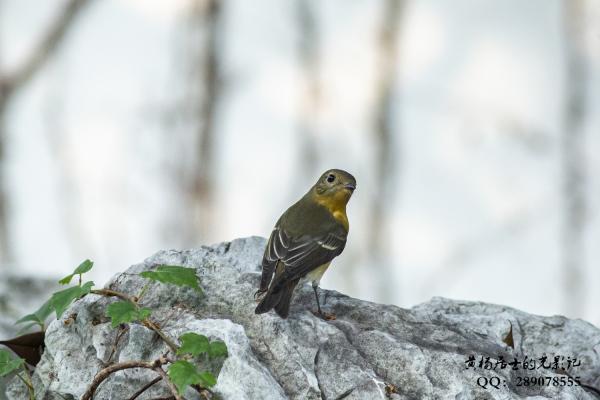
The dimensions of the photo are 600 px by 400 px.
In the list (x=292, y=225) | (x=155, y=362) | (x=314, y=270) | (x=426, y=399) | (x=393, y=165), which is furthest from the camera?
(x=393, y=165)

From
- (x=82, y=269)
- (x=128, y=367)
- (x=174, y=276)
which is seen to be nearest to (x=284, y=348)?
(x=174, y=276)

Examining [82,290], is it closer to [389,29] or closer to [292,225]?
[292,225]

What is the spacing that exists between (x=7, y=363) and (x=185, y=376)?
1167 millimetres

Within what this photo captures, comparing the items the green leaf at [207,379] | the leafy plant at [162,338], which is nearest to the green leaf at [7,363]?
the leafy plant at [162,338]

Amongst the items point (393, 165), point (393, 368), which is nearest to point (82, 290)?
point (393, 368)

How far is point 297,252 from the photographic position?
580cm

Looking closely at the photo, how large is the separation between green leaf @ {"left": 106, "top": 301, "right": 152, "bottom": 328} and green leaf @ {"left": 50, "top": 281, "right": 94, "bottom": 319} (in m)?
0.22

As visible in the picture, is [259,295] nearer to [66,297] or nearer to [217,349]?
[217,349]

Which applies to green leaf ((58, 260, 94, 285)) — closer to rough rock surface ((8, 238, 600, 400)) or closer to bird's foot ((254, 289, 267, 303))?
rough rock surface ((8, 238, 600, 400))

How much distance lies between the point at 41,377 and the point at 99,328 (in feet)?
1.37

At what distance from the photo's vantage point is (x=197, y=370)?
455cm

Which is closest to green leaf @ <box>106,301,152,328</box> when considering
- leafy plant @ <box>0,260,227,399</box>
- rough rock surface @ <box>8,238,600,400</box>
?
leafy plant @ <box>0,260,227,399</box>

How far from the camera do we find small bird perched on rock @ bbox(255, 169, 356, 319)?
5.09 m

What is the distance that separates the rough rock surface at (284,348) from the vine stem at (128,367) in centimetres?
14
